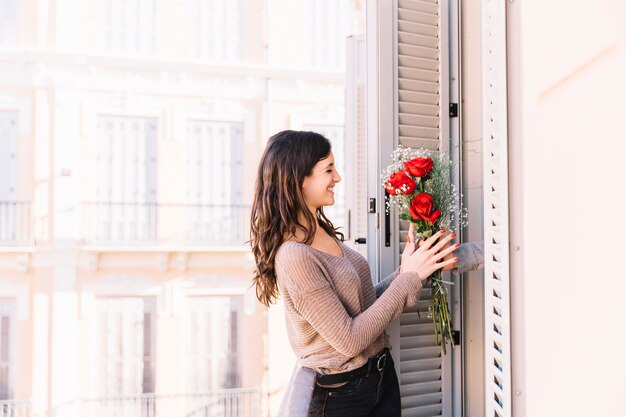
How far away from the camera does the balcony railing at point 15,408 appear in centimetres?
495

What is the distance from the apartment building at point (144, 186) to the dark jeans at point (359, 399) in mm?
4027

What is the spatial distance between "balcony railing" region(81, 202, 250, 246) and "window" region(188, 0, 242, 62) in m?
1.61

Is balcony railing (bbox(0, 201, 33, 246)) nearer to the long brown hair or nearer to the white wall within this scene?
the long brown hair

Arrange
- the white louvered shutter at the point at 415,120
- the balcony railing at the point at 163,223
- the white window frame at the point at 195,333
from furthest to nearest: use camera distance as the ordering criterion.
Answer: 1. the white window frame at the point at 195,333
2. the balcony railing at the point at 163,223
3. the white louvered shutter at the point at 415,120

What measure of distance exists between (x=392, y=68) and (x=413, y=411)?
→ 1.15 meters

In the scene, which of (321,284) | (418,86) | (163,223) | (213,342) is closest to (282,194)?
(321,284)

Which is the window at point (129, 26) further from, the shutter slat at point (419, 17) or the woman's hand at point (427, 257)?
the woman's hand at point (427, 257)

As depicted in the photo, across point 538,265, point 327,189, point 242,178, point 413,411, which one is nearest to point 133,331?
point 242,178

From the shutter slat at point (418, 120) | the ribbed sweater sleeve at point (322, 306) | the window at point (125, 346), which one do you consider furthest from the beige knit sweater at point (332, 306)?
the window at point (125, 346)

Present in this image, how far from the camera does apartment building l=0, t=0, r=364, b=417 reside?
16.5 feet

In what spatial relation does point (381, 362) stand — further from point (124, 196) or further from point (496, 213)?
point (124, 196)

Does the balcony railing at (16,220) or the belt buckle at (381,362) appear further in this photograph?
the balcony railing at (16,220)

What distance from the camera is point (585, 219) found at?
0.79 meters

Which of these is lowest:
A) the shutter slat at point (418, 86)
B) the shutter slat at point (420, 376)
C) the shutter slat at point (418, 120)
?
the shutter slat at point (420, 376)
